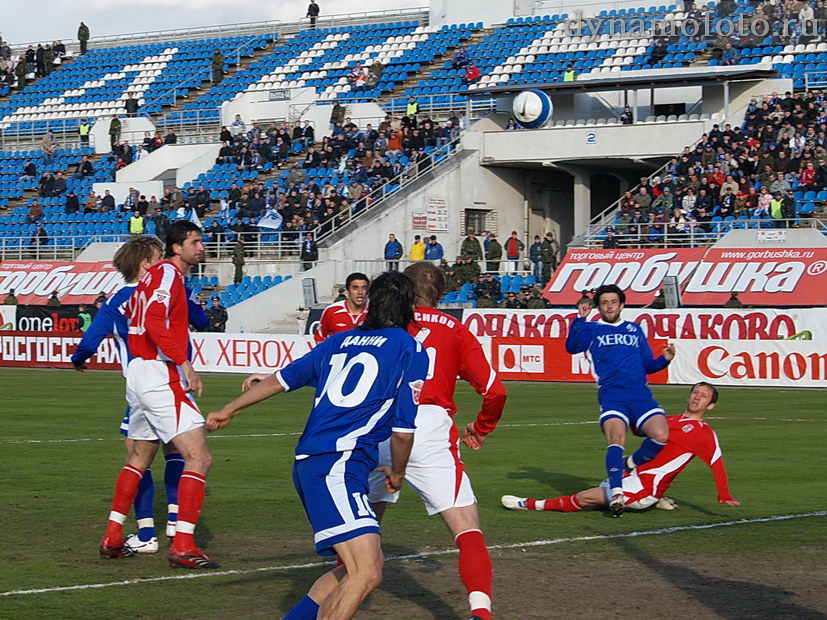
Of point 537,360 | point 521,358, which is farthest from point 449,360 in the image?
point 521,358

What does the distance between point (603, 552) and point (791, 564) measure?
4.26ft

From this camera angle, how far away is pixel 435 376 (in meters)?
7.83

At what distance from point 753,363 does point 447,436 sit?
2166 centimetres

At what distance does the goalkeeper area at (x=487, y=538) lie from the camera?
313 inches

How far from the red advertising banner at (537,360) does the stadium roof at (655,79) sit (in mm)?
15517

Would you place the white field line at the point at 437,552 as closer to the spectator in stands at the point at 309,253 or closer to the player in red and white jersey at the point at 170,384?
the player in red and white jersey at the point at 170,384

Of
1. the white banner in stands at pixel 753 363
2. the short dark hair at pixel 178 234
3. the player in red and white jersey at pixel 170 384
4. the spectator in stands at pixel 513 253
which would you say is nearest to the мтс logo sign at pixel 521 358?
the white banner in stands at pixel 753 363

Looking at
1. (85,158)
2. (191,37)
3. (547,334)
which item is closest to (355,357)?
(547,334)

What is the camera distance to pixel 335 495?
6.34m

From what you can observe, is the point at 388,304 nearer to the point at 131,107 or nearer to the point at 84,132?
the point at 84,132

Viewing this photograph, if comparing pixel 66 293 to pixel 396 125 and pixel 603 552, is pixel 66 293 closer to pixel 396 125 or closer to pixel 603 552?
pixel 396 125

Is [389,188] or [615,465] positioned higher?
[389,188]

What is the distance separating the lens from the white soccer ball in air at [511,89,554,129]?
4509cm

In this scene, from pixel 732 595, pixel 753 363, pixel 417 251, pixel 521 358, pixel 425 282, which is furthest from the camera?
pixel 417 251
